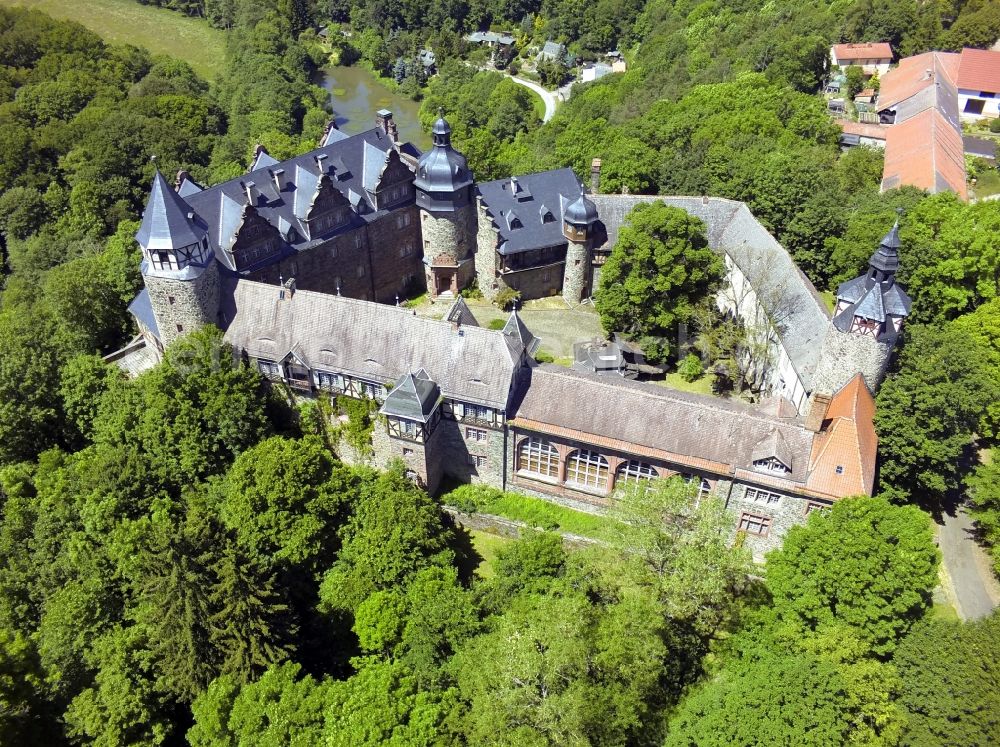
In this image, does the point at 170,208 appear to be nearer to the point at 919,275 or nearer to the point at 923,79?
the point at 919,275

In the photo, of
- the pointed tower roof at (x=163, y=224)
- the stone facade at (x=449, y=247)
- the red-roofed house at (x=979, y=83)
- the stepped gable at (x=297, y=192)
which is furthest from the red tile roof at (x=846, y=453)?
the red-roofed house at (x=979, y=83)

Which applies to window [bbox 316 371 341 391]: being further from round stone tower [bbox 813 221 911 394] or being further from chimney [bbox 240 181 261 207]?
round stone tower [bbox 813 221 911 394]

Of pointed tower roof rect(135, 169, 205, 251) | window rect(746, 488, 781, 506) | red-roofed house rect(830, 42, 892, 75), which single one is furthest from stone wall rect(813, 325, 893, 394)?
red-roofed house rect(830, 42, 892, 75)

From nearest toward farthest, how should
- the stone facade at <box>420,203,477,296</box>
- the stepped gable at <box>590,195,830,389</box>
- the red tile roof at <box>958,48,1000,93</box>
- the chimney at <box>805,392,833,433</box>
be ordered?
the chimney at <box>805,392,833,433</box>
the stepped gable at <box>590,195,830,389</box>
the stone facade at <box>420,203,477,296</box>
the red tile roof at <box>958,48,1000,93</box>

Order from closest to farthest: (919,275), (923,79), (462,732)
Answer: (462,732) < (919,275) < (923,79)

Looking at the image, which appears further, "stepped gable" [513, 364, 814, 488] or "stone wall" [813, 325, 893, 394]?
"stone wall" [813, 325, 893, 394]

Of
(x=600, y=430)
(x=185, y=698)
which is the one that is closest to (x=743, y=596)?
(x=600, y=430)

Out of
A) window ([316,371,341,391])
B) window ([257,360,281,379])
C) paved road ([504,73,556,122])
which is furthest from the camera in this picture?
paved road ([504,73,556,122])

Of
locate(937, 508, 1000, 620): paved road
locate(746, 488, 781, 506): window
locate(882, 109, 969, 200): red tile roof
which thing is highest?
locate(882, 109, 969, 200): red tile roof
